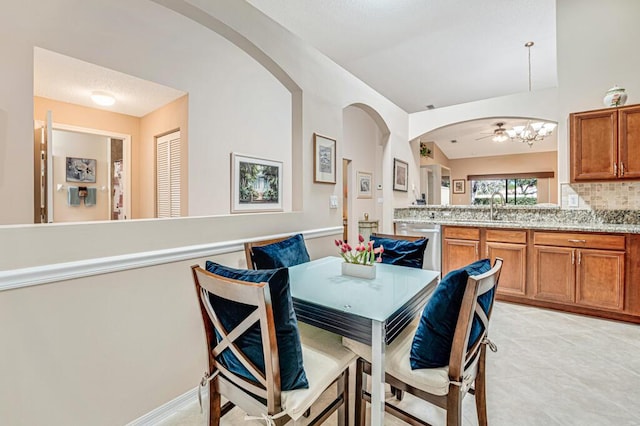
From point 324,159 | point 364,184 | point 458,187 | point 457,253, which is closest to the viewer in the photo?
point 324,159

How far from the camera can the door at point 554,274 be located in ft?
10.1

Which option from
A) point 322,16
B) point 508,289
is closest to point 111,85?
point 322,16

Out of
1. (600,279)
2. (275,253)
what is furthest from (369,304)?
(600,279)

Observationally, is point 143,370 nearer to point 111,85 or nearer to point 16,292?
point 16,292

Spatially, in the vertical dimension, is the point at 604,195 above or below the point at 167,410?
above

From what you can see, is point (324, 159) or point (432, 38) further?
point (432, 38)

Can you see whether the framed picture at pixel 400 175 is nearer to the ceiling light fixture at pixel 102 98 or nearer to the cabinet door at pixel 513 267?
the cabinet door at pixel 513 267

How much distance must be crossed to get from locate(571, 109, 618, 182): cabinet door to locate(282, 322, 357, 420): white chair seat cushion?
342 centimetres

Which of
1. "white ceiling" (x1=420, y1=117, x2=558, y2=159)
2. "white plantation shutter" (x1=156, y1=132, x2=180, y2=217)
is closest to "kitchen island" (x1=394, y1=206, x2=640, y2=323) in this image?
"white plantation shutter" (x1=156, y1=132, x2=180, y2=217)

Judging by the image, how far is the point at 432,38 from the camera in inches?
153

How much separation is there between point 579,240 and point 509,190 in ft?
21.4

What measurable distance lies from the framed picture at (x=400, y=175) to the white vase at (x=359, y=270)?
298cm

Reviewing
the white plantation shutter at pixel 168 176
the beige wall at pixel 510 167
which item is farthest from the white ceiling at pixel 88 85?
the beige wall at pixel 510 167

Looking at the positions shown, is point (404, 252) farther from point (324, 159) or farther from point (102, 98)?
point (102, 98)
